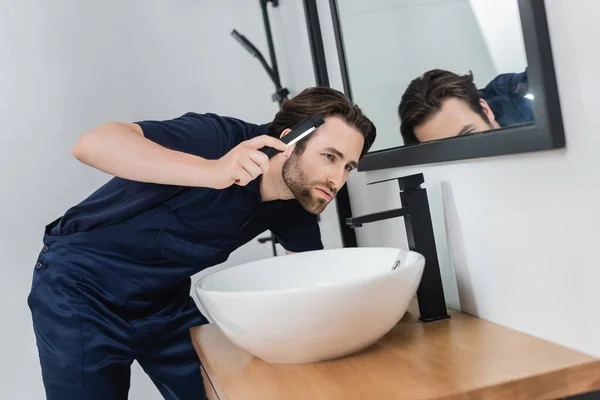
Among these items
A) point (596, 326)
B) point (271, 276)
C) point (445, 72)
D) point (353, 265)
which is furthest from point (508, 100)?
point (271, 276)

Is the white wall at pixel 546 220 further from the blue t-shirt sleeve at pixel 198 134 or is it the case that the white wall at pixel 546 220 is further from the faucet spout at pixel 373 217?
the blue t-shirt sleeve at pixel 198 134

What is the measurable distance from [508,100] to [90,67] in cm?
163

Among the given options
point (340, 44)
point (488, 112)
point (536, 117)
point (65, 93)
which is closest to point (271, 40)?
point (340, 44)

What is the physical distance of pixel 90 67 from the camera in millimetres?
2234

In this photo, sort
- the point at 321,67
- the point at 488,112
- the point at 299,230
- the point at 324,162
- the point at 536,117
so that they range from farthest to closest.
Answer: the point at 321,67 < the point at 299,230 < the point at 324,162 < the point at 488,112 < the point at 536,117

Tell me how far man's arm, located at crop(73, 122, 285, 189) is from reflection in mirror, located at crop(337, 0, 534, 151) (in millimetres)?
311

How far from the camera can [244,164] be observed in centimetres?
119

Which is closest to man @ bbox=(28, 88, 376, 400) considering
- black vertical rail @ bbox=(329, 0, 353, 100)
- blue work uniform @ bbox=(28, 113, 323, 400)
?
blue work uniform @ bbox=(28, 113, 323, 400)

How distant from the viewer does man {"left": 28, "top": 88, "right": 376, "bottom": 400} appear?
4.64 ft

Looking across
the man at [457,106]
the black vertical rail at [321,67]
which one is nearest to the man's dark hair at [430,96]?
the man at [457,106]

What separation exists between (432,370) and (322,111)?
0.67m

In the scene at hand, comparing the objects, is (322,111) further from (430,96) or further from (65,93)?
(65,93)

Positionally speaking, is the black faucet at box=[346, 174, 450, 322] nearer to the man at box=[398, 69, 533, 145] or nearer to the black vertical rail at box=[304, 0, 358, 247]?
the man at box=[398, 69, 533, 145]

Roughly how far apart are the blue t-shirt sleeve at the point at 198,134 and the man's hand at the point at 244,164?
0.22m
